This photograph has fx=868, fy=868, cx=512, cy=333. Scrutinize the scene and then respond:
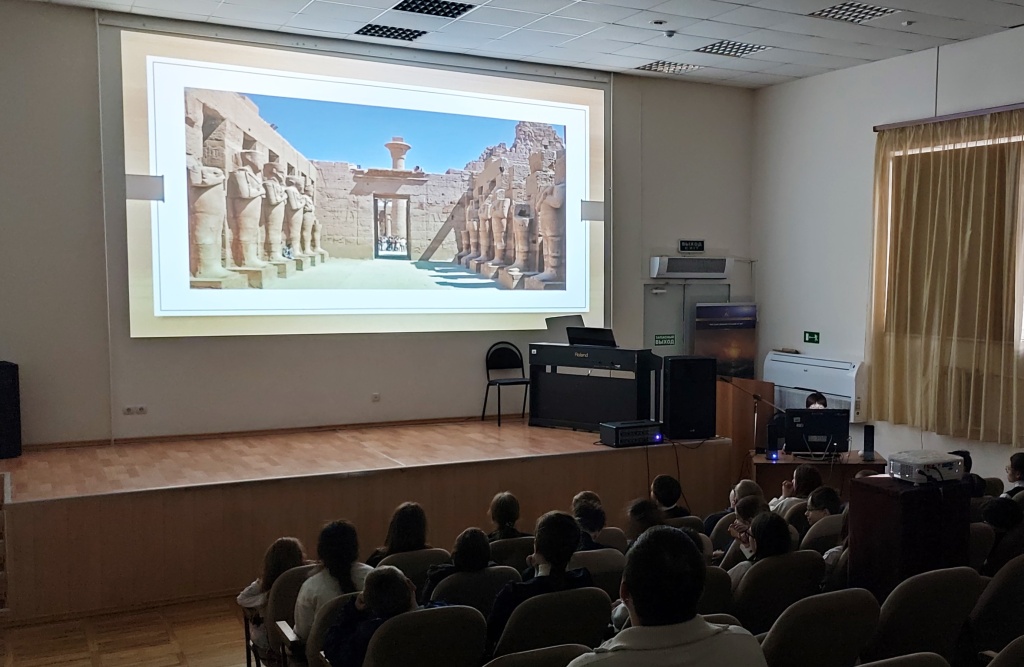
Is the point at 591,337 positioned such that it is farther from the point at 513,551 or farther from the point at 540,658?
the point at 540,658

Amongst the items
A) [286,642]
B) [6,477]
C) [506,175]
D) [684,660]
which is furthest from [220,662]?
[506,175]

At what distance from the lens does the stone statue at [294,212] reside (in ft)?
25.1

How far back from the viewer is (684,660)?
176 centimetres

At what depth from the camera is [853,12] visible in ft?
22.7

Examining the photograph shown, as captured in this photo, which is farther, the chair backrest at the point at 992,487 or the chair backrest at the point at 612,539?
the chair backrest at the point at 992,487

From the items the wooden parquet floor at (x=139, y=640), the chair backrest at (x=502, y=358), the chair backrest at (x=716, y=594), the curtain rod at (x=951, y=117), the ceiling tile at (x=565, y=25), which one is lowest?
the wooden parquet floor at (x=139, y=640)

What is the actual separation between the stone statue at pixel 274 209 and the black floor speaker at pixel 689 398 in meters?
3.50

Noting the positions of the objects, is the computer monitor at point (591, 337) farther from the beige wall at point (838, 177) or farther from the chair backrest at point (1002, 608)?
the chair backrest at point (1002, 608)

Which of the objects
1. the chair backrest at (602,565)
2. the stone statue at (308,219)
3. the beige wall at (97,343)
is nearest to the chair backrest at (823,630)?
the chair backrest at (602,565)

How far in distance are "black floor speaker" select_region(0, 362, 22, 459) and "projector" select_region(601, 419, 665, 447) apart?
14.5ft

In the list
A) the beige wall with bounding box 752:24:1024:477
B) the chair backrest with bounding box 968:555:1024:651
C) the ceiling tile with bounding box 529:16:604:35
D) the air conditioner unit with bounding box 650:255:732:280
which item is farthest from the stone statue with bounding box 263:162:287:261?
the chair backrest with bounding box 968:555:1024:651

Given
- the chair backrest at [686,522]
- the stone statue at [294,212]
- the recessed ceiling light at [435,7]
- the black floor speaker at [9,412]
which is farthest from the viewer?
the stone statue at [294,212]

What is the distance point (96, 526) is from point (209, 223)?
3070 millimetres

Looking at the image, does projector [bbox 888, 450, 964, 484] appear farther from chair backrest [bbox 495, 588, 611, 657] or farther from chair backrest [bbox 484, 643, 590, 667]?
chair backrest [bbox 484, 643, 590, 667]
